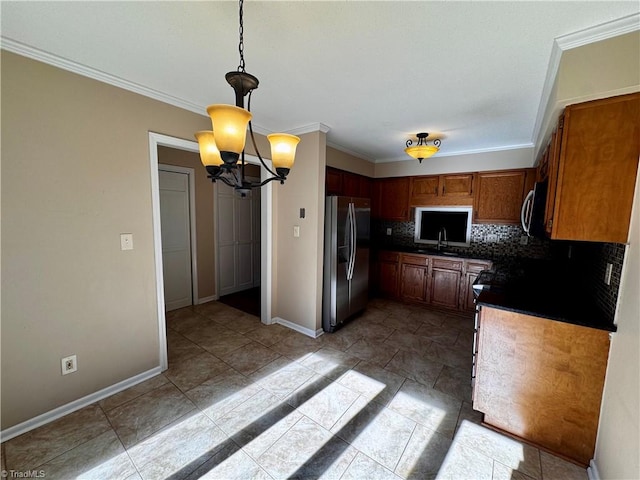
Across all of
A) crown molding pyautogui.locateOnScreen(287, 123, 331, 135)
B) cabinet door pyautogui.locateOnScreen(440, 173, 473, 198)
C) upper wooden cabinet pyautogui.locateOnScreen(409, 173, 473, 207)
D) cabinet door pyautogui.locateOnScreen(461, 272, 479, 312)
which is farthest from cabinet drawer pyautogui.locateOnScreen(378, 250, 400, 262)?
crown molding pyautogui.locateOnScreen(287, 123, 331, 135)

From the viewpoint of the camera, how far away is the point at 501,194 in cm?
373

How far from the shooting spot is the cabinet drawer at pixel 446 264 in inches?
151

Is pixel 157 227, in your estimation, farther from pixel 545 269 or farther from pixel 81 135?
pixel 545 269

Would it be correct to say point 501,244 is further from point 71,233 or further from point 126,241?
point 71,233

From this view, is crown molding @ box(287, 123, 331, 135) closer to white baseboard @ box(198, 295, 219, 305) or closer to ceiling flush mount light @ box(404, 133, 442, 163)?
ceiling flush mount light @ box(404, 133, 442, 163)

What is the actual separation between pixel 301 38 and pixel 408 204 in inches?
139

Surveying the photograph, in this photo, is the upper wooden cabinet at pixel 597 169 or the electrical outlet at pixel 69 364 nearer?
the upper wooden cabinet at pixel 597 169

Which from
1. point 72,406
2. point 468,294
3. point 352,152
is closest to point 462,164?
point 352,152

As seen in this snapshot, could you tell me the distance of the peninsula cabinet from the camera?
1.53 m

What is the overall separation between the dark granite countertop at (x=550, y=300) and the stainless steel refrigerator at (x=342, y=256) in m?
1.58

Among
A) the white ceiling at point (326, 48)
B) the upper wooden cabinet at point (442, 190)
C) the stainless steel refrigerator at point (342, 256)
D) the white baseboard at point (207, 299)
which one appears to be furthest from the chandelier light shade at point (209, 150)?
the upper wooden cabinet at point (442, 190)

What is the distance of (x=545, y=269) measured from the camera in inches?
119

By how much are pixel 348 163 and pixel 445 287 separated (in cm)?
243

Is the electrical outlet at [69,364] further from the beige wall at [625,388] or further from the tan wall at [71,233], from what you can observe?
the beige wall at [625,388]
